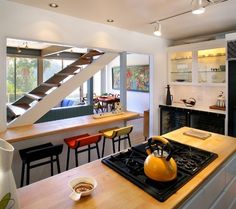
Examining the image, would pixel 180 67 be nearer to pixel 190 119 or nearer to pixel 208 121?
pixel 190 119

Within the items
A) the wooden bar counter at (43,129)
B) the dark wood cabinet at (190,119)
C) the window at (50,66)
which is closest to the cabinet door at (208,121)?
the dark wood cabinet at (190,119)

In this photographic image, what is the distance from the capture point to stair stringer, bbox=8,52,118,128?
3050 mm

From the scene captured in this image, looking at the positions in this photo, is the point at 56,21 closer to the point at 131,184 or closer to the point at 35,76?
the point at 131,184

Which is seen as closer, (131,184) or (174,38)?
(131,184)

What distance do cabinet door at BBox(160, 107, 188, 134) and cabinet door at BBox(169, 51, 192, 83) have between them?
0.75 metres

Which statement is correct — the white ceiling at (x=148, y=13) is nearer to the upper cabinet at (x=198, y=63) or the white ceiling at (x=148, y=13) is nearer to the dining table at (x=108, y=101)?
the upper cabinet at (x=198, y=63)

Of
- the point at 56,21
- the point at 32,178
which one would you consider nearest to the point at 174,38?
the point at 56,21

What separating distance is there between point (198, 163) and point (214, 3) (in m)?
2.07

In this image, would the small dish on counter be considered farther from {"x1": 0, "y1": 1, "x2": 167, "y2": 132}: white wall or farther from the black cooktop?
{"x1": 0, "y1": 1, "x2": 167, "y2": 132}: white wall

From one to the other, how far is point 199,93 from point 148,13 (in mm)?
2431

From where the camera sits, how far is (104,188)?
1227 mm

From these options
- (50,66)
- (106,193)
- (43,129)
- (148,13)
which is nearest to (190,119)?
(148,13)

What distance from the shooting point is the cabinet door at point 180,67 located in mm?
4523

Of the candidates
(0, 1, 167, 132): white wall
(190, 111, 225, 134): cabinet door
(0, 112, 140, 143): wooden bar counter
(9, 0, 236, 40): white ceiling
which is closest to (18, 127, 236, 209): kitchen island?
(0, 112, 140, 143): wooden bar counter
